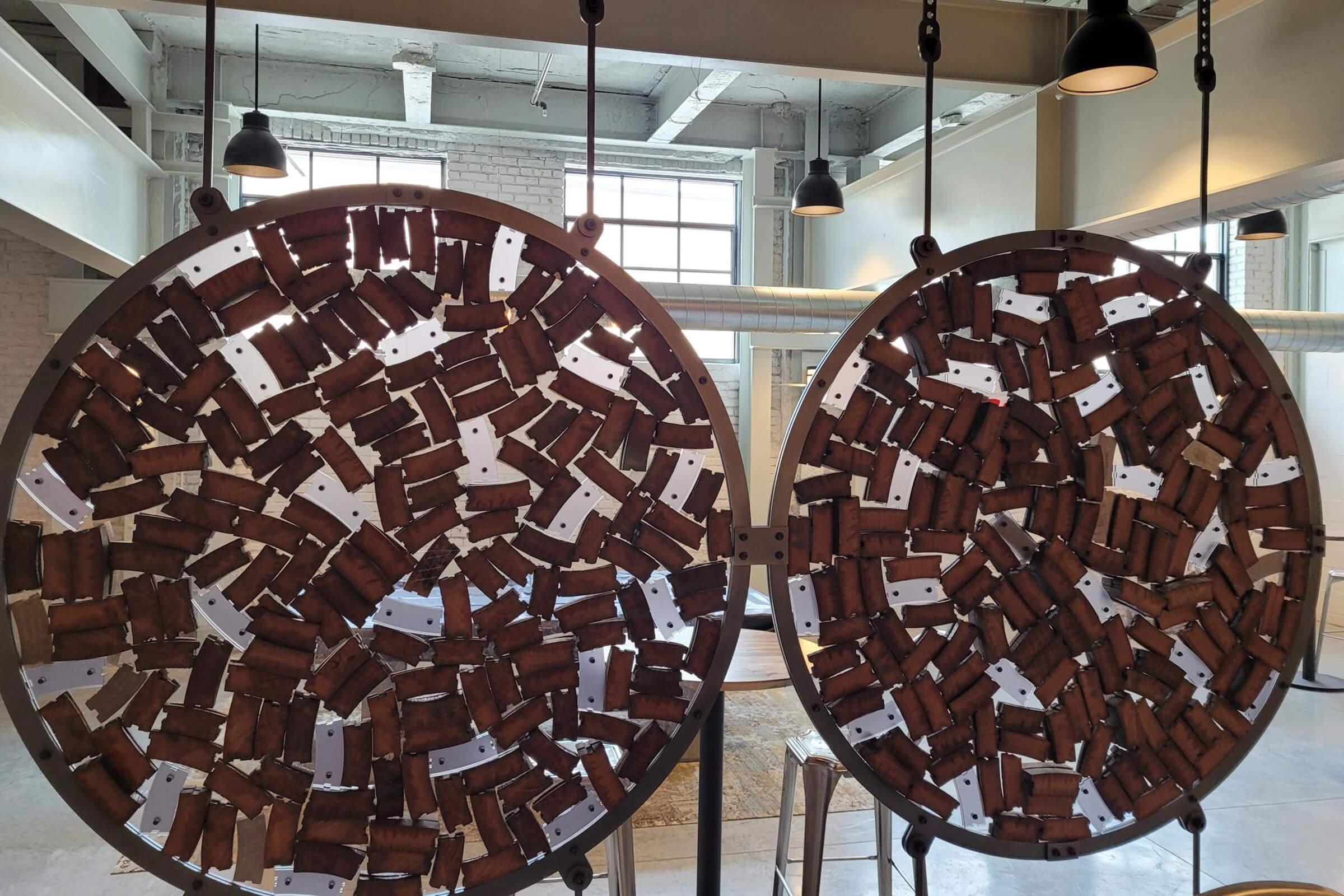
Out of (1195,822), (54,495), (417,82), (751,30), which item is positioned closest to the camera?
(54,495)

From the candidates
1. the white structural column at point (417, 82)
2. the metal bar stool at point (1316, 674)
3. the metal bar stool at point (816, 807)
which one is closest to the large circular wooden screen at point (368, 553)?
the metal bar stool at point (816, 807)

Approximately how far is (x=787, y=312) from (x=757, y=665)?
3564 millimetres

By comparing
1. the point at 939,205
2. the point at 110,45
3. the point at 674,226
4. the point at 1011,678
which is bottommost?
the point at 1011,678

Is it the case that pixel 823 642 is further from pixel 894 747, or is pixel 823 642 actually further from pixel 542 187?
pixel 542 187

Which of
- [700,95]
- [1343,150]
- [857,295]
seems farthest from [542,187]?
[1343,150]

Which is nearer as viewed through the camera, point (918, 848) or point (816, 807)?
point (918, 848)

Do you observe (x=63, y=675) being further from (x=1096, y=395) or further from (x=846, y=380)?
(x=1096, y=395)

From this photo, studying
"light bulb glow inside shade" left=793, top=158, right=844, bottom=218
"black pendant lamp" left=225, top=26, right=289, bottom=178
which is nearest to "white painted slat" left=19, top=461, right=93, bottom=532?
"black pendant lamp" left=225, top=26, right=289, bottom=178

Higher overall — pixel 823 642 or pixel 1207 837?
pixel 823 642

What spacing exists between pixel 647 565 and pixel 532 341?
1.13 ft

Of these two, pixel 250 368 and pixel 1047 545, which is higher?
pixel 250 368

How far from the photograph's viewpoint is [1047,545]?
1.42 m

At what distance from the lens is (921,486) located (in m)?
1.38

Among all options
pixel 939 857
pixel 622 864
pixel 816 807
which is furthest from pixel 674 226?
pixel 622 864
